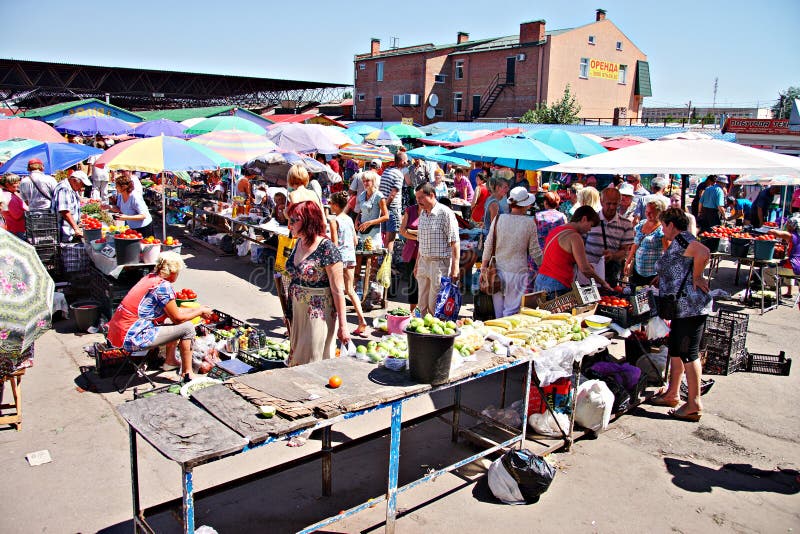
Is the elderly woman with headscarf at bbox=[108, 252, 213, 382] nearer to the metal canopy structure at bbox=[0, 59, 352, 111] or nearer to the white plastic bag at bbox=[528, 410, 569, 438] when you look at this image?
the white plastic bag at bbox=[528, 410, 569, 438]

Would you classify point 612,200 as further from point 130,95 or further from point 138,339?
point 130,95

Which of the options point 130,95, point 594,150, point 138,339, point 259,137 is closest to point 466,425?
point 138,339

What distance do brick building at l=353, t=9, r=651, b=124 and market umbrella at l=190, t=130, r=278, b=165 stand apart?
29661 mm

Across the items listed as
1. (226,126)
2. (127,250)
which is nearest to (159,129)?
(226,126)

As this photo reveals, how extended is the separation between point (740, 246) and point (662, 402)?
5.25 metres

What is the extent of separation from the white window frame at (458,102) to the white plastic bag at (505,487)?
42645 millimetres

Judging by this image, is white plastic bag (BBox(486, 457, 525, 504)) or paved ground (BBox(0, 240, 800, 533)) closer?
paved ground (BBox(0, 240, 800, 533))

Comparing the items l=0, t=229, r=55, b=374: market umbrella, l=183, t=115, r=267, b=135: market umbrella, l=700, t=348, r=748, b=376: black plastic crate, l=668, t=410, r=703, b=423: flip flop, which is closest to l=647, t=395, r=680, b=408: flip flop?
l=668, t=410, r=703, b=423: flip flop

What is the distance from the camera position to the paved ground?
4.04m

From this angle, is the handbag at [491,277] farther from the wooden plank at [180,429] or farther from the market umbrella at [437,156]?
the market umbrella at [437,156]

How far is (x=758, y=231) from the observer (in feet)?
35.4

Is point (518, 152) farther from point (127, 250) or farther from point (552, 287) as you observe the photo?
point (127, 250)

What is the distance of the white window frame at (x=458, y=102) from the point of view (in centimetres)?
4459

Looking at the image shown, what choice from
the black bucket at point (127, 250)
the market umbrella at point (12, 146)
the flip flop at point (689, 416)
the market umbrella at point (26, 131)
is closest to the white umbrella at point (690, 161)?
the flip flop at point (689, 416)
